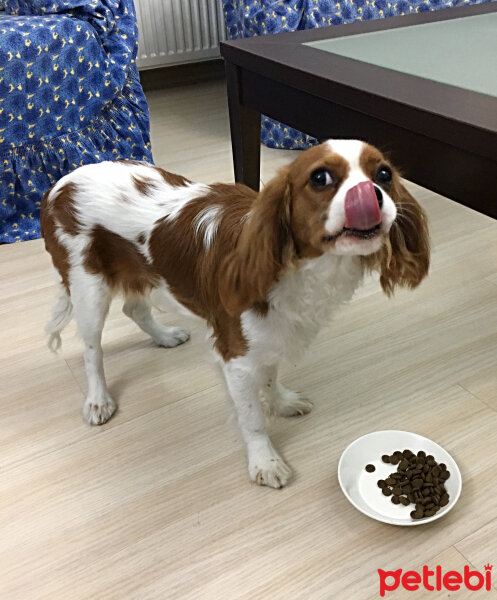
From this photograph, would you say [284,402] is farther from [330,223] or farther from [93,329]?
[330,223]

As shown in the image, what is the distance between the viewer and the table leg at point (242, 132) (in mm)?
1750

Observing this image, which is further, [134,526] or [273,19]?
[273,19]

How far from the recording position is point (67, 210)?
1.31 meters

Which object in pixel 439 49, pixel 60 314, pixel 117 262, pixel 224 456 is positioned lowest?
pixel 224 456

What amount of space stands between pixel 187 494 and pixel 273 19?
7.84 feet

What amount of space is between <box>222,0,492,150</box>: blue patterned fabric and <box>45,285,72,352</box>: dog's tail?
1865mm

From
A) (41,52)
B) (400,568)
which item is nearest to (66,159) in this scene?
(41,52)

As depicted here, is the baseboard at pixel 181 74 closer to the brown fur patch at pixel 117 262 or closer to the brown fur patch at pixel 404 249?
the brown fur patch at pixel 117 262

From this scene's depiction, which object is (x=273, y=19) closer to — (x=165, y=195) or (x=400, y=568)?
(x=165, y=195)

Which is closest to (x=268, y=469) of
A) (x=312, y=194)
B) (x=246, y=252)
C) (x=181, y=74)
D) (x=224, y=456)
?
(x=224, y=456)

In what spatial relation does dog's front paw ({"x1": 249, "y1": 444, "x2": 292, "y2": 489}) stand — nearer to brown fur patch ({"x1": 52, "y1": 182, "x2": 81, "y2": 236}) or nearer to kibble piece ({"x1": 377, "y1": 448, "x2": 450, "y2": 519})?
kibble piece ({"x1": 377, "y1": 448, "x2": 450, "y2": 519})

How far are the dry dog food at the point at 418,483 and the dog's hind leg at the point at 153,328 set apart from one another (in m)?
0.72

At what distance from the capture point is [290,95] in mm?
1481

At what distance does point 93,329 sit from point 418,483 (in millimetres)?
836
